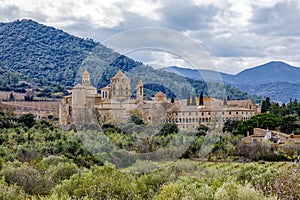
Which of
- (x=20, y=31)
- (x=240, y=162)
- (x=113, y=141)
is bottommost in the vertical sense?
(x=240, y=162)

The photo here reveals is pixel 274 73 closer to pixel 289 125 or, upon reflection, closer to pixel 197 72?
pixel 289 125

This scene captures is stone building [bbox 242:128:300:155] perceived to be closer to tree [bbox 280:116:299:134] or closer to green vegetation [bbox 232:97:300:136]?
green vegetation [bbox 232:97:300:136]

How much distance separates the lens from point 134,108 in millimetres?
19375

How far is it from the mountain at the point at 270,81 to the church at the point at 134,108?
26.8 metres

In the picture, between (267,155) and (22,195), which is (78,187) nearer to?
(22,195)

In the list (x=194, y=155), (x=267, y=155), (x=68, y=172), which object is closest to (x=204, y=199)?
(x=68, y=172)

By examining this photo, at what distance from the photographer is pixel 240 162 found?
26969 millimetres

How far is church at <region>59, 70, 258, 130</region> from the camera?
1796 cm

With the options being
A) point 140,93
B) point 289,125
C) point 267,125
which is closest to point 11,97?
point 267,125

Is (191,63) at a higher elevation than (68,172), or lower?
higher

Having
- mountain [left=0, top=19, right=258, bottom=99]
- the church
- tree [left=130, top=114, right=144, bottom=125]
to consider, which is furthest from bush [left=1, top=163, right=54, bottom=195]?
mountain [left=0, top=19, right=258, bottom=99]

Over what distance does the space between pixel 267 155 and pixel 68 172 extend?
15868 mm

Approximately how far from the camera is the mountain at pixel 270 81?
105 m

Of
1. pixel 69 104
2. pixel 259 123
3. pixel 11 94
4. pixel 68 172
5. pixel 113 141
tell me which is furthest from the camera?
pixel 11 94
